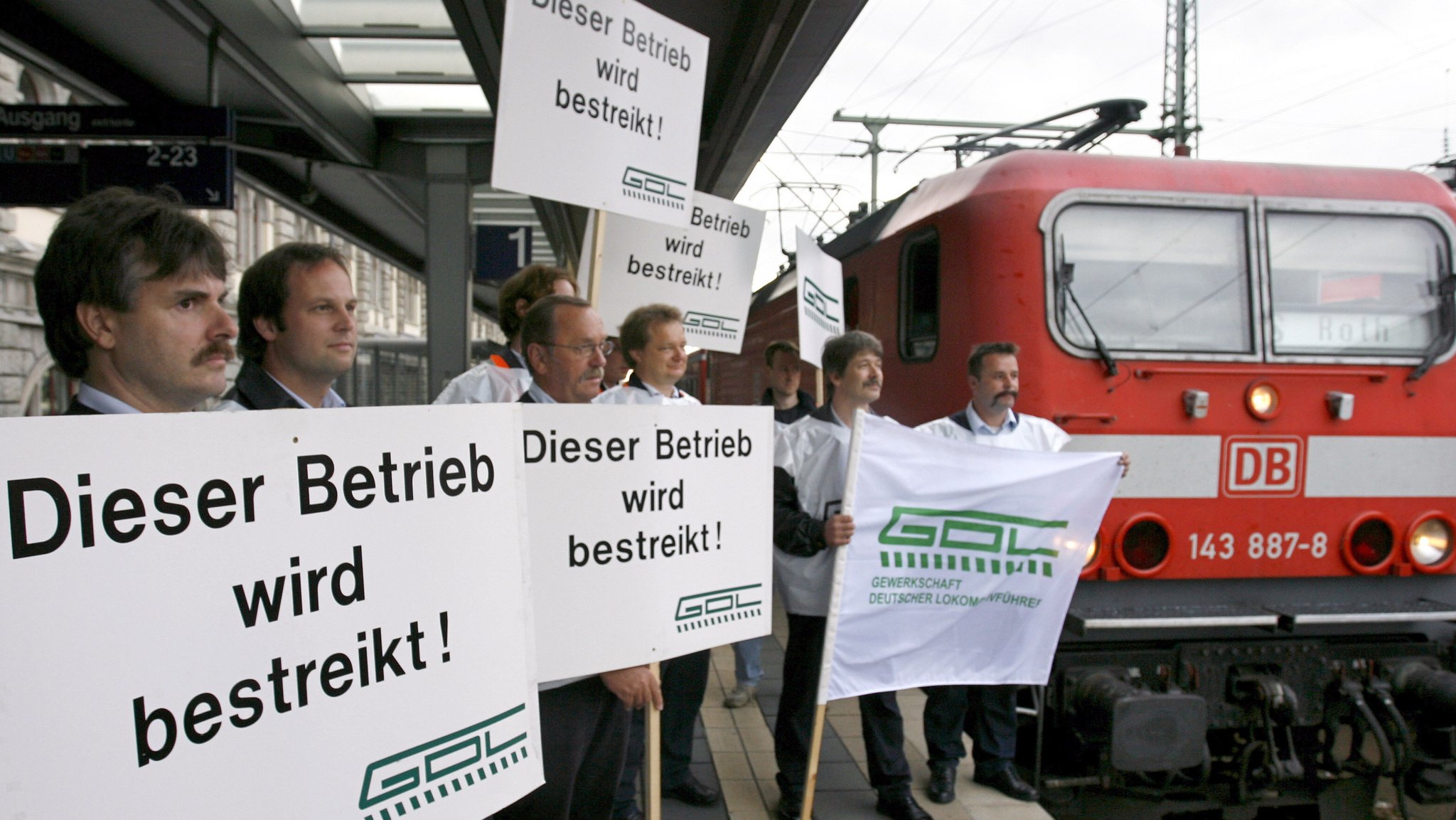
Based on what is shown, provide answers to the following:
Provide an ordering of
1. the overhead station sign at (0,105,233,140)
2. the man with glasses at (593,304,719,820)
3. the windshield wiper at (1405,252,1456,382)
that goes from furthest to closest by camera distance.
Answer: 1. the overhead station sign at (0,105,233,140)
2. the windshield wiper at (1405,252,1456,382)
3. the man with glasses at (593,304,719,820)

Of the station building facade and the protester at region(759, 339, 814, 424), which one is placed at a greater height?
the station building facade

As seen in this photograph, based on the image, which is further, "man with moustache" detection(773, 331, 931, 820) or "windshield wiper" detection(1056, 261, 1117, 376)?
"windshield wiper" detection(1056, 261, 1117, 376)

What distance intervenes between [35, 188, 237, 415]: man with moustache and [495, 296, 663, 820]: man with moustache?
3.61ft

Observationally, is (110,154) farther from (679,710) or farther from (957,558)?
(957,558)

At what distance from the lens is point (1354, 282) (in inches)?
177

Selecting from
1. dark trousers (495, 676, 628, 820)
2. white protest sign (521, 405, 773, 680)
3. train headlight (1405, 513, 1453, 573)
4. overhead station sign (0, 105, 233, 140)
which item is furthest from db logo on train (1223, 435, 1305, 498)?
overhead station sign (0, 105, 233, 140)

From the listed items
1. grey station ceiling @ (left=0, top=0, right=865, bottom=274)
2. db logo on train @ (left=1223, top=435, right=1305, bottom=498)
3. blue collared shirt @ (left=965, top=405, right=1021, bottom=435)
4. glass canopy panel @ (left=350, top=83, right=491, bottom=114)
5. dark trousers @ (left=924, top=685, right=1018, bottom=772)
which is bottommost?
dark trousers @ (left=924, top=685, right=1018, bottom=772)

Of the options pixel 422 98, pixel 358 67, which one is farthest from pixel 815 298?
pixel 422 98

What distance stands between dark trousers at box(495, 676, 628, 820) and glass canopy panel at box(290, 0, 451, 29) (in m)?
5.52

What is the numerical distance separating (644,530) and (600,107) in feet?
4.87

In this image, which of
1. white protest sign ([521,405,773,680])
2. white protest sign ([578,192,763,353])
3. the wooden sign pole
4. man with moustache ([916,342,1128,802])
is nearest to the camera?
white protest sign ([521,405,773,680])

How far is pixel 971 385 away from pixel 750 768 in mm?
1923

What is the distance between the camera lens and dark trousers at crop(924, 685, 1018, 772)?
3.98 m

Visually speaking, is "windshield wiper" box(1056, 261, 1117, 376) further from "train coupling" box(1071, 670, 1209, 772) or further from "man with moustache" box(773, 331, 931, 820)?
"train coupling" box(1071, 670, 1209, 772)
